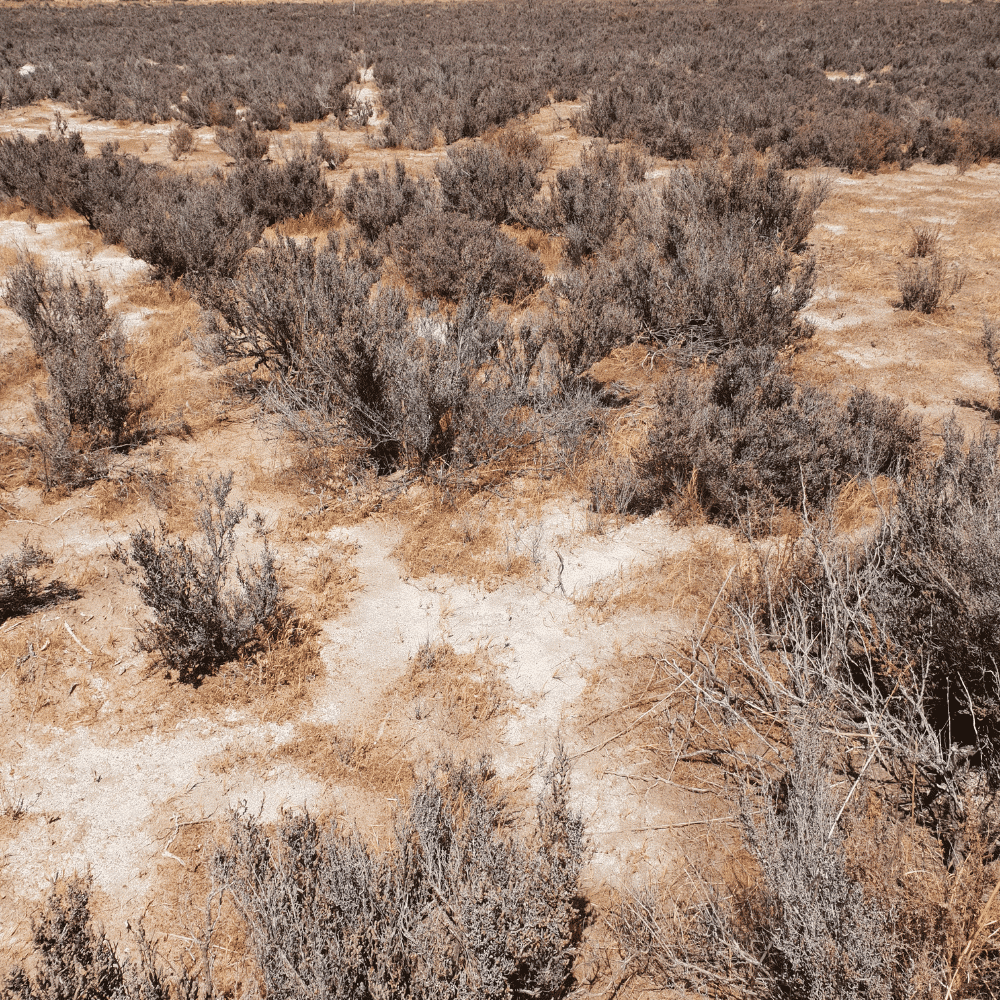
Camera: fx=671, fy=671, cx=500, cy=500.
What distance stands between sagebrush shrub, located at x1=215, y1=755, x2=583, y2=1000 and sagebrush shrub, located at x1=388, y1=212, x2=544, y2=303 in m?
4.73

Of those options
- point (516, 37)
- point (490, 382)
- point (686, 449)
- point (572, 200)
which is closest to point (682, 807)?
point (686, 449)

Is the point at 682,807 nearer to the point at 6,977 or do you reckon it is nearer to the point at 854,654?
the point at 854,654

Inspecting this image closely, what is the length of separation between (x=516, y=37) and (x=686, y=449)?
24.1 meters

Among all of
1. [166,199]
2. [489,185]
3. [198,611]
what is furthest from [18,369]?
[489,185]

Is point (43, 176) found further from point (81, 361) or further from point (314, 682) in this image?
point (314, 682)

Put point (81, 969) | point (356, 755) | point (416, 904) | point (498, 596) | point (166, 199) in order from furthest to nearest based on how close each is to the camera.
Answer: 1. point (166, 199)
2. point (498, 596)
3. point (356, 755)
4. point (416, 904)
5. point (81, 969)

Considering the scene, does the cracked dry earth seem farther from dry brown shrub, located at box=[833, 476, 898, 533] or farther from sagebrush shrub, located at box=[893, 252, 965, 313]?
sagebrush shrub, located at box=[893, 252, 965, 313]

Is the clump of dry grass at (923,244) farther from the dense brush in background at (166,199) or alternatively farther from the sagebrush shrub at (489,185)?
the dense brush in background at (166,199)

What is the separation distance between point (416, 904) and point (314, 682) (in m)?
1.17

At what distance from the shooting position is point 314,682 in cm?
296

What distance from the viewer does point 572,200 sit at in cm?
773

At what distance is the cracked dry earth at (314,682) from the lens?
7.74 ft

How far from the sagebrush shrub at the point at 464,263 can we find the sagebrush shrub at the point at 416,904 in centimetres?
473

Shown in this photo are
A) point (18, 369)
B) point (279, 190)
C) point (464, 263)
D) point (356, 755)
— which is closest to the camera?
point (356, 755)
